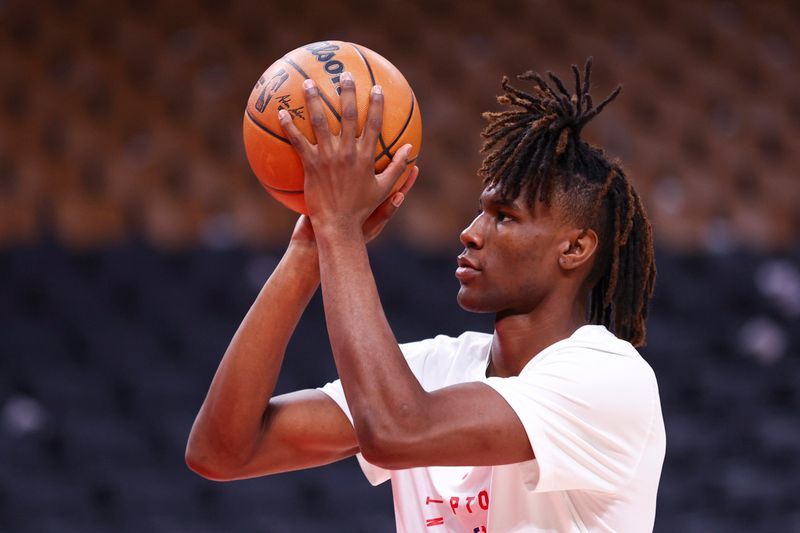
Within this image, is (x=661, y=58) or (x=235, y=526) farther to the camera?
(x=661, y=58)

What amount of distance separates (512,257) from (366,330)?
1.18ft

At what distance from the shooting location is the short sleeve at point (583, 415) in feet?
5.07

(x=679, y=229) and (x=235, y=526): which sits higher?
(x=679, y=229)

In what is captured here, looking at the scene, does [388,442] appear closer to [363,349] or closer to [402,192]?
[363,349]

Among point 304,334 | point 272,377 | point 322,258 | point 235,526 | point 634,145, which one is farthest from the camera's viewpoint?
point 634,145

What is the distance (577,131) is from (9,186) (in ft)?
8.82

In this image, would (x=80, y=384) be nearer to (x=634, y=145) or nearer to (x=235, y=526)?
(x=235, y=526)

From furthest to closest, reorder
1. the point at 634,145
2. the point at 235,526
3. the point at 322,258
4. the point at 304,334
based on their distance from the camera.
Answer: the point at 634,145
the point at 304,334
the point at 235,526
the point at 322,258

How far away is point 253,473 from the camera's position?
1887mm

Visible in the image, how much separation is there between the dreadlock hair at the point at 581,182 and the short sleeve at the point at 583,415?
0.85 ft

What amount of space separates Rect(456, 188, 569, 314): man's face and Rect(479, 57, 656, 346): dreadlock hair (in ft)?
0.09

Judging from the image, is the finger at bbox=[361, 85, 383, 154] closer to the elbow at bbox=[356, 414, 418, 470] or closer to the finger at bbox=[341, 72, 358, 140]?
the finger at bbox=[341, 72, 358, 140]

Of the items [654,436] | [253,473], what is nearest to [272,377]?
[253,473]

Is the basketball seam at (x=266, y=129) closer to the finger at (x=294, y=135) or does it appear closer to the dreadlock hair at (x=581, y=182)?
the finger at (x=294, y=135)
